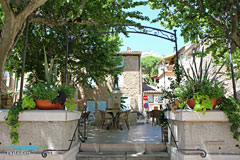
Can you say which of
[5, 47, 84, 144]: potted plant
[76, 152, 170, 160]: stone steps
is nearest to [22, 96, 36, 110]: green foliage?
[5, 47, 84, 144]: potted plant

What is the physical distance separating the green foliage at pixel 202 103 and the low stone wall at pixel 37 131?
215cm

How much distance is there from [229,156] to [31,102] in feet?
10.9

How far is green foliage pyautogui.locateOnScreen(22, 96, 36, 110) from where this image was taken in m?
2.90

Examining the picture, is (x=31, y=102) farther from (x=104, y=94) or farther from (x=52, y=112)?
(x=104, y=94)

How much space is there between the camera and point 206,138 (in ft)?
9.49

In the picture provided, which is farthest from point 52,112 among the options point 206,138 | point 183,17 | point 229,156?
point 183,17

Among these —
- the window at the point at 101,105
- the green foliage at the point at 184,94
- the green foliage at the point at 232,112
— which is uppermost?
the green foliage at the point at 184,94

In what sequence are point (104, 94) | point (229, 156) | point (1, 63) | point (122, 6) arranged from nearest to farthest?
point (229, 156)
point (1, 63)
point (122, 6)
point (104, 94)

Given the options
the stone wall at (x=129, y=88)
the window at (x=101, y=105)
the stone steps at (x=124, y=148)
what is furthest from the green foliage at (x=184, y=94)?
the window at (x=101, y=105)

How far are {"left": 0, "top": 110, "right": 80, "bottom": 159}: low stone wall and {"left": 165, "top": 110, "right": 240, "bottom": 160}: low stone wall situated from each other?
2014mm

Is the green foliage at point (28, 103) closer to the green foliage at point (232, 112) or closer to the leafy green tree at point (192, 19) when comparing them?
the green foliage at point (232, 112)

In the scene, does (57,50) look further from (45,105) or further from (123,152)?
(123,152)

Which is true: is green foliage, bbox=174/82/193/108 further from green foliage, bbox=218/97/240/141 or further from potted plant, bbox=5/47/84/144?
potted plant, bbox=5/47/84/144

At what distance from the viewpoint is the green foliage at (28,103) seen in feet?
9.53
